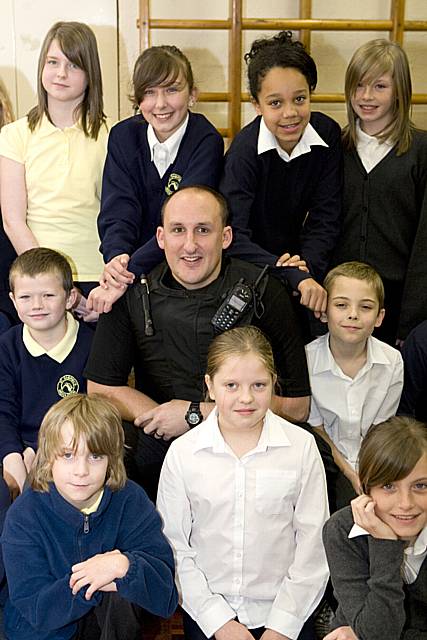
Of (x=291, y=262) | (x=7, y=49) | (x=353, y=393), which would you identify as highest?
(x=7, y=49)

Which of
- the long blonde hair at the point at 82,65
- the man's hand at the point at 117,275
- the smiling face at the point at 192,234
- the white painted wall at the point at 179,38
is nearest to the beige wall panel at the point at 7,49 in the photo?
the white painted wall at the point at 179,38

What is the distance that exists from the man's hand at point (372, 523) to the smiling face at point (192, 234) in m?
0.81

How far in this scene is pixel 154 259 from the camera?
7.76 ft

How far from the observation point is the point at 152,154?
2.55m

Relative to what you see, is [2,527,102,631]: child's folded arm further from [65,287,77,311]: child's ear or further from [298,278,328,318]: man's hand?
[298,278,328,318]: man's hand

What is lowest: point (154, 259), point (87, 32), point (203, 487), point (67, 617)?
point (67, 617)

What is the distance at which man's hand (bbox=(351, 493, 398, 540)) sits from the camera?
163 centimetres

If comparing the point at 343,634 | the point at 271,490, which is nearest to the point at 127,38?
the point at 271,490

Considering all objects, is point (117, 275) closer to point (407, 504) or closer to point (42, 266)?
point (42, 266)

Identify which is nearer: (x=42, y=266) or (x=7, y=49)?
(x=42, y=266)

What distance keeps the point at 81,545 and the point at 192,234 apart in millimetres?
842

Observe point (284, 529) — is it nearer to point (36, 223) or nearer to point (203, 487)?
point (203, 487)

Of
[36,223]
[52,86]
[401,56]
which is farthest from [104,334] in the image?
[401,56]

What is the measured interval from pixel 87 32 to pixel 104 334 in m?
0.95
